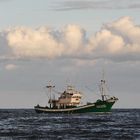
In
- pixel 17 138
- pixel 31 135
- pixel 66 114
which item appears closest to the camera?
pixel 17 138

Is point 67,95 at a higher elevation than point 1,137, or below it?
higher

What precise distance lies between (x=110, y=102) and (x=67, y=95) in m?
13.4

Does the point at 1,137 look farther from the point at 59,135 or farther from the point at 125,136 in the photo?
the point at 125,136

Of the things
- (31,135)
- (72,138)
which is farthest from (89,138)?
(31,135)

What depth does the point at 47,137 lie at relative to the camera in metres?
83.2

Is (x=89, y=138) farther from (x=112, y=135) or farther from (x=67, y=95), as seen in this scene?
(x=67, y=95)

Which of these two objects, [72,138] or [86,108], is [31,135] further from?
[86,108]

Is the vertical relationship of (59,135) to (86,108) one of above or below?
below

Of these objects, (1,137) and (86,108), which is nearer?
(1,137)

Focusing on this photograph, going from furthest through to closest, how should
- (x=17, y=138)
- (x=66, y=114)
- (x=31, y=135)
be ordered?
(x=66, y=114)
(x=31, y=135)
(x=17, y=138)

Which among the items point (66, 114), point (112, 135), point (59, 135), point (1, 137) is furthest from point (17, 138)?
point (66, 114)

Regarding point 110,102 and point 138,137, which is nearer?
point 138,137

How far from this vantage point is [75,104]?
19850 centimetres

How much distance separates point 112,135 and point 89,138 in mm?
6809
